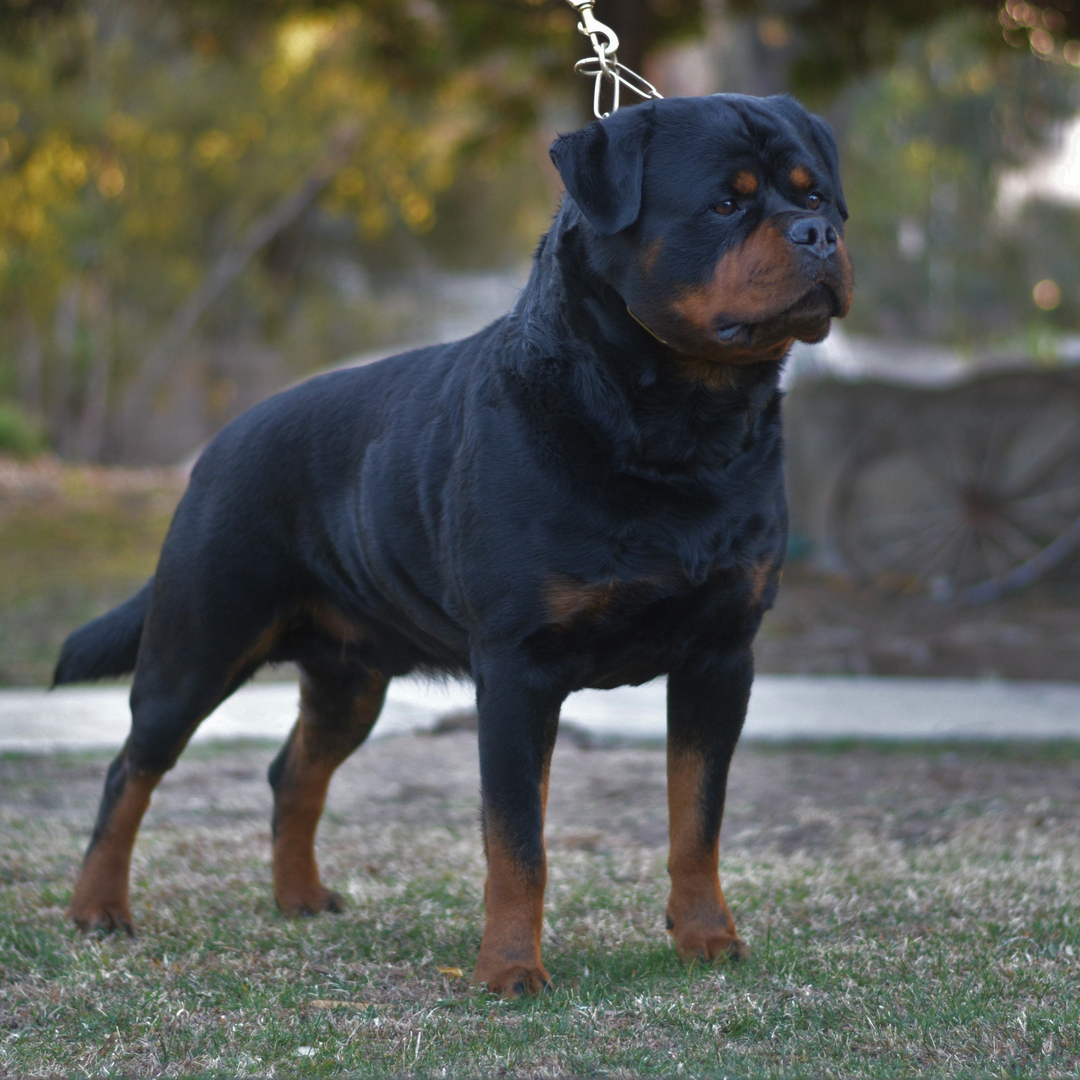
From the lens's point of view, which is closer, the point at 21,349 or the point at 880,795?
the point at 880,795

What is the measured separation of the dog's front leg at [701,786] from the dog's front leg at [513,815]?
328mm

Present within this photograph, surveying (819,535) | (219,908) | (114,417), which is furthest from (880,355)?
(219,908)

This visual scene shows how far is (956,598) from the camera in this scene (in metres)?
8.81

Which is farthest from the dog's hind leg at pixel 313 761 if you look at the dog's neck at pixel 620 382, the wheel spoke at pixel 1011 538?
the wheel spoke at pixel 1011 538

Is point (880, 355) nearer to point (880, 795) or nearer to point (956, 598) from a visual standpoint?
point (956, 598)

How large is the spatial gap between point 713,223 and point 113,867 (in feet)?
6.97

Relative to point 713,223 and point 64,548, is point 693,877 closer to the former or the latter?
point 713,223

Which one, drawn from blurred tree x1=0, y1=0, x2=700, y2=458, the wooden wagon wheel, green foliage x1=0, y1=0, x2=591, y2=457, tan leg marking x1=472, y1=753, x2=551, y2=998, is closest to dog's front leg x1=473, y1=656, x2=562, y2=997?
tan leg marking x1=472, y1=753, x2=551, y2=998

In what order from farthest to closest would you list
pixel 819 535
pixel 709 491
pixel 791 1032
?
pixel 819 535, pixel 709 491, pixel 791 1032

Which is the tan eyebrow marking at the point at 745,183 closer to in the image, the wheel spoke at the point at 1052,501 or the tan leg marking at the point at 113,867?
the tan leg marking at the point at 113,867

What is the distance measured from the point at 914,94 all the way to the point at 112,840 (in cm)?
2558

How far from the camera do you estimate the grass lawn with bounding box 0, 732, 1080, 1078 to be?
2469 mm

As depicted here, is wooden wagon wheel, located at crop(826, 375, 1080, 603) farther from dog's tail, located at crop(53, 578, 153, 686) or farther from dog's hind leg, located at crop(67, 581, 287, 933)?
dog's hind leg, located at crop(67, 581, 287, 933)

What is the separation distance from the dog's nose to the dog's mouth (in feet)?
0.21
